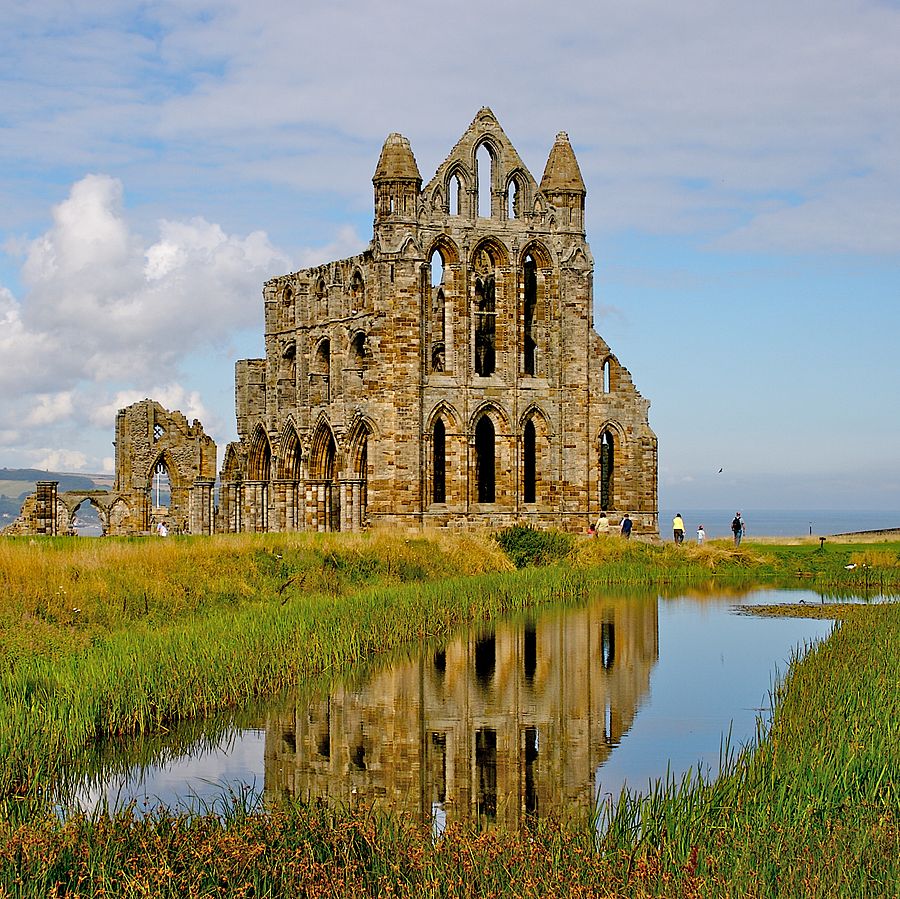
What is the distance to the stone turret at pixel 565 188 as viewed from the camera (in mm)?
52938

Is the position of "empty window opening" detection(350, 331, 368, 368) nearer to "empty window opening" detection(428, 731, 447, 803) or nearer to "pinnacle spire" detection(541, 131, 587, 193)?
"pinnacle spire" detection(541, 131, 587, 193)

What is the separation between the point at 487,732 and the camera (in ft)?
60.4

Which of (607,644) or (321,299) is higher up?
(321,299)

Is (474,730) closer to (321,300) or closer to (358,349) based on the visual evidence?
(358,349)

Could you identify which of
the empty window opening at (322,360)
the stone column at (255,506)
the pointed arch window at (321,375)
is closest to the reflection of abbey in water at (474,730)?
the pointed arch window at (321,375)

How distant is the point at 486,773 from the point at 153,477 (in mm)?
49386

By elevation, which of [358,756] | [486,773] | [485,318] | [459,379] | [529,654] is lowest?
[486,773]

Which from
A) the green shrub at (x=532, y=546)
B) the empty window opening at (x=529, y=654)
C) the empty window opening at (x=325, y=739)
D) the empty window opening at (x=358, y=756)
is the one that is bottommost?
the empty window opening at (x=358, y=756)

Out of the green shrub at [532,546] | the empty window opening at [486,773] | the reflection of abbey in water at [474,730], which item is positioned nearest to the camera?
the empty window opening at [486,773]

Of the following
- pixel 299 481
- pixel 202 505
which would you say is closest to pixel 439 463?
pixel 299 481

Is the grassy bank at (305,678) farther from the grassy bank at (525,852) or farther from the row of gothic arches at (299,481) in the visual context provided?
the row of gothic arches at (299,481)

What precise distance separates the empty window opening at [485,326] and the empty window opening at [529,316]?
1254mm

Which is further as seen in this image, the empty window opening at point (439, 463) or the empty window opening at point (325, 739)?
the empty window opening at point (439, 463)

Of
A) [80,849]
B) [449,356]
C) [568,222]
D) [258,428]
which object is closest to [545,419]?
[449,356]
